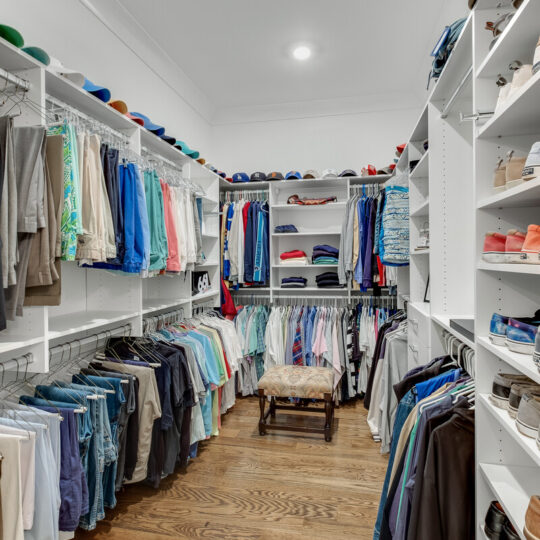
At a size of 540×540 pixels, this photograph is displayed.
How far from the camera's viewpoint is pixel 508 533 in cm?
106

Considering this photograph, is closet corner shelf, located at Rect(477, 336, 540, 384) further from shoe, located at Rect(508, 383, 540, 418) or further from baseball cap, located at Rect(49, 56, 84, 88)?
baseball cap, located at Rect(49, 56, 84, 88)

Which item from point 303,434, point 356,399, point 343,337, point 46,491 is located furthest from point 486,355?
point 356,399

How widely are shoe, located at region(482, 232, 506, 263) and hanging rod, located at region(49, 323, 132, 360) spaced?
192 centimetres

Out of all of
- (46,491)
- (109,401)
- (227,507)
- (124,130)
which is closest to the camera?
(46,491)

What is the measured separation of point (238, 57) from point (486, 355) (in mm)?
3002

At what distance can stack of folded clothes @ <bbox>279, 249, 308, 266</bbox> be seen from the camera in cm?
391

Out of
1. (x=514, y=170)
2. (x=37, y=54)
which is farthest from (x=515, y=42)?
(x=37, y=54)

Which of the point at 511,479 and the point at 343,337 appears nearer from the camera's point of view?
the point at 511,479

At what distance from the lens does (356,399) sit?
3783mm

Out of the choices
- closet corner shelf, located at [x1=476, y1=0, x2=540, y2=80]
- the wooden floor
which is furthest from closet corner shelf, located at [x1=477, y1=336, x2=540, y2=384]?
the wooden floor

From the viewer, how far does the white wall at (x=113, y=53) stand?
6.57 feet

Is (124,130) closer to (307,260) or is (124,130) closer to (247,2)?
(247,2)

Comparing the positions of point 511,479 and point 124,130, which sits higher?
point 124,130

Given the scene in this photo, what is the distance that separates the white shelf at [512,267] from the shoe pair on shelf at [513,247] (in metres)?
0.01
